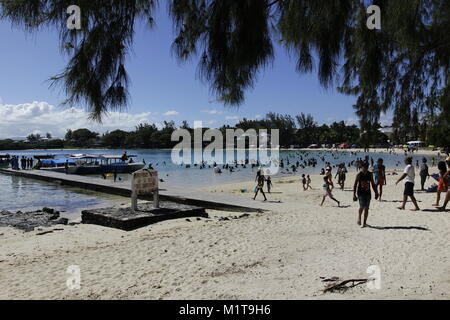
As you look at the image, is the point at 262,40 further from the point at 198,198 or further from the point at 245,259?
the point at 198,198

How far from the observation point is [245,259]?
20.6 ft

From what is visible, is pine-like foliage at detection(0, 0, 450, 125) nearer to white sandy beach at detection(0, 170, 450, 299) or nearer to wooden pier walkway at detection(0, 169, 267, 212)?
white sandy beach at detection(0, 170, 450, 299)

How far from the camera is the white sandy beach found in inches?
187

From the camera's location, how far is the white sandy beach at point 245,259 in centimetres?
475

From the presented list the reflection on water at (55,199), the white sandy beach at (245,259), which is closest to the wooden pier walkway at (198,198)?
the reflection on water at (55,199)

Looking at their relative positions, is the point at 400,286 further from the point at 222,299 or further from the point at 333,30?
the point at 333,30

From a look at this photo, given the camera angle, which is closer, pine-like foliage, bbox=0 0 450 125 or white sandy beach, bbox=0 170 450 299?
pine-like foliage, bbox=0 0 450 125

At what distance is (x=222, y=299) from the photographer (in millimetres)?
4441

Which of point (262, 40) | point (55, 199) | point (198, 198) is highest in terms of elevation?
point (262, 40)

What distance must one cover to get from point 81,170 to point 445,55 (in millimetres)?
40774

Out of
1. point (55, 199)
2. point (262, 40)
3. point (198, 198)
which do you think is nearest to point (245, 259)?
point (262, 40)

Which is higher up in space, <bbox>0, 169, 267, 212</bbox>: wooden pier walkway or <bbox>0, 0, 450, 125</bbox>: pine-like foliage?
<bbox>0, 0, 450, 125</bbox>: pine-like foliage

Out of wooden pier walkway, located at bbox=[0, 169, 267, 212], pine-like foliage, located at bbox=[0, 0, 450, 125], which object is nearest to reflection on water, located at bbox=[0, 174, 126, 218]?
wooden pier walkway, located at bbox=[0, 169, 267, 212]

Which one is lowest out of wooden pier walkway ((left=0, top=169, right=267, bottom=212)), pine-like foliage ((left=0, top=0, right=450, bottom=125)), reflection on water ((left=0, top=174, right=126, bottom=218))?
reflection on water ((left=0, top=174, right=126, bottom=218))
